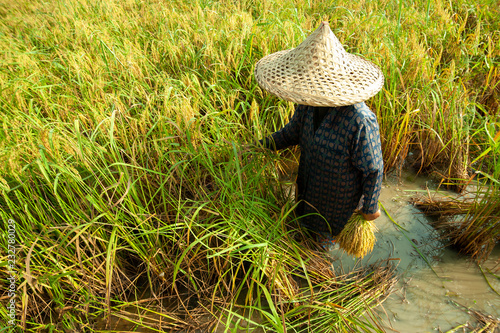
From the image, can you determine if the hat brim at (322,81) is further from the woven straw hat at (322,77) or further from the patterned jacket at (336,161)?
the patterned jacket at (336,161)

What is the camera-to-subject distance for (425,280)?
1476 mm

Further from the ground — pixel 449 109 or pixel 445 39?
pixel 445 39

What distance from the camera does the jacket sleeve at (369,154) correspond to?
1.13 metres

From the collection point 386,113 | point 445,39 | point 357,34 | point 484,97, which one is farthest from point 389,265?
point 445,39

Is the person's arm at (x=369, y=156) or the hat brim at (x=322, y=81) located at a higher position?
the hat brim at (x=322, y=81)

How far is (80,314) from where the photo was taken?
1.30m

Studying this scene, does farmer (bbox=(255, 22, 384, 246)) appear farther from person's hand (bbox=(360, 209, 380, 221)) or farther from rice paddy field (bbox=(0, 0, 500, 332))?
rice paddy field (bbox=(0, 0, 500, 332))

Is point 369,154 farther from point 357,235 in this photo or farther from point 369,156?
point 357,235

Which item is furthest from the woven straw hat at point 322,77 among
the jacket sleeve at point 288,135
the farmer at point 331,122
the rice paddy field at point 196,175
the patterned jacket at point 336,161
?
the rice paddy field at point 196,175

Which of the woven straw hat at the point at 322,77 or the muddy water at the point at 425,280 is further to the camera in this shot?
the muddy water at the point at 425,280

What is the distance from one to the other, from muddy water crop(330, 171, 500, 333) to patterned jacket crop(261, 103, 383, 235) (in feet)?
1.15

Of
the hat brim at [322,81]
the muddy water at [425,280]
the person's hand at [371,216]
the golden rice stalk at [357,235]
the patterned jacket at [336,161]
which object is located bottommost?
the muddy water at [425,280]

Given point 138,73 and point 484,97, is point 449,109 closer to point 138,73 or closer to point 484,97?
point 484,97

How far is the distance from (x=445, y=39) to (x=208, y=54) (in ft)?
6.52
